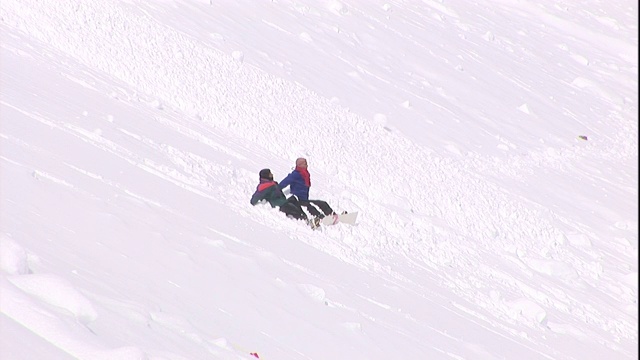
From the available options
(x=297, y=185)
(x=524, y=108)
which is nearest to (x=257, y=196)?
(x=297, y=185)

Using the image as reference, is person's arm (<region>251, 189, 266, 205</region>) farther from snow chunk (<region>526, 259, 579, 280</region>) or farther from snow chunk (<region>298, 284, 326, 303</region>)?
snow chunk (<region>526, 259, 579, 280</region>)

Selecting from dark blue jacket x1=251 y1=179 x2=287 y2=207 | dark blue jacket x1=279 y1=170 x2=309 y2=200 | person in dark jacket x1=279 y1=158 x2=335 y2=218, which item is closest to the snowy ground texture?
dark blue jacket x1=251 y1=179 x2=287 y2=207

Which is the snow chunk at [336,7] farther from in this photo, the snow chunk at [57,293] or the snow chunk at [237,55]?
the snow chunk at [57,293]

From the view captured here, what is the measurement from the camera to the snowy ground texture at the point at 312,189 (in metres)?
5.29

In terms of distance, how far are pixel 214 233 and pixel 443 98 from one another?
1315cm

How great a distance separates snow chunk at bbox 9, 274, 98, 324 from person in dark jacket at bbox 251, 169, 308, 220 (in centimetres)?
576

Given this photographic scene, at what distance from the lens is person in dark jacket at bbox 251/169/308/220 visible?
9.91 m

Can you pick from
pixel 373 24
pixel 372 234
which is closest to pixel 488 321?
pixel 372 234

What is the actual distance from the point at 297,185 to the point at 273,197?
22.5 inches

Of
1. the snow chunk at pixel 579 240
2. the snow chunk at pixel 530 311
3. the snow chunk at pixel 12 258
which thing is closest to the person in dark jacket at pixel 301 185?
the snow chunk at pixel 530 311

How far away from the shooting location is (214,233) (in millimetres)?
7773

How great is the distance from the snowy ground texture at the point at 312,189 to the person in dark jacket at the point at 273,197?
0.67ft

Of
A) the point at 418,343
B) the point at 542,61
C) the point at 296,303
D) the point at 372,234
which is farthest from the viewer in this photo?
the point at 542,61

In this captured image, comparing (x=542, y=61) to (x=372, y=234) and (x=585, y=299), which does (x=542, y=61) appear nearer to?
(x=585, y=299)
